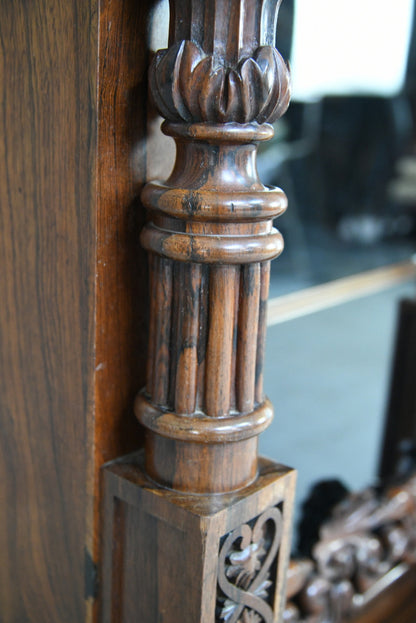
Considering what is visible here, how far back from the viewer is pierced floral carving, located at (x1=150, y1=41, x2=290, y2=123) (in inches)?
17.7

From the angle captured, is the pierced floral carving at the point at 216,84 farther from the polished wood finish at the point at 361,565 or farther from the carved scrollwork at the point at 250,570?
the polished wood finish at the point at 361,565

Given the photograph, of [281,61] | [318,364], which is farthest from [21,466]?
[318,364]

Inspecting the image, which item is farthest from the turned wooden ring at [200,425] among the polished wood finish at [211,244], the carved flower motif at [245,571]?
the carved flower motif at [245,571]

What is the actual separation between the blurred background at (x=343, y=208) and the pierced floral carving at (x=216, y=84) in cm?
100

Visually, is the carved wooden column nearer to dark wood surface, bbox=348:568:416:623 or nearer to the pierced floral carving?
the pierced floral carving

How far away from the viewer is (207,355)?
0.50m

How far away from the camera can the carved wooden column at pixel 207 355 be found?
1.51ft

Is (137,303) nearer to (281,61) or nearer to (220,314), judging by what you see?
(220,314)

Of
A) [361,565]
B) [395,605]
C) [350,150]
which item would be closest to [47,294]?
[361,565]

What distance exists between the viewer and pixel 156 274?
1.68 feet

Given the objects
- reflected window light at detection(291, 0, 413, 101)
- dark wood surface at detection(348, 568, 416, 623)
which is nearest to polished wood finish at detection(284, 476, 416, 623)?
dark wood surface at detection(348, 568, 416, 623)

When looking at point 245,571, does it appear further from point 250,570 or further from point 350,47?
point 350,47

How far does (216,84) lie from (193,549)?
1.12ft

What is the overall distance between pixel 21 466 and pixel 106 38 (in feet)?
1.28
